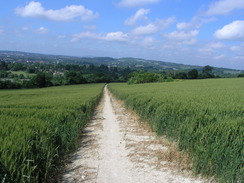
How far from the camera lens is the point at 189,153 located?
4.59 metres

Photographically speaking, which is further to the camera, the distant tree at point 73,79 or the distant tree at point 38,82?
the distant tree at point 73,79

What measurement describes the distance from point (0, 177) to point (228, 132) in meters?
4.47

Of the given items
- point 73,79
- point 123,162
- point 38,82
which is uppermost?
point 123,162

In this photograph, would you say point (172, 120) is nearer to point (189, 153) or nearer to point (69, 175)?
point (189, 153)

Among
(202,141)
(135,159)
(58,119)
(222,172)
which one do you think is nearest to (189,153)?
(202,141)

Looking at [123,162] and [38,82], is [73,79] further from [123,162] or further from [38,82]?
[123,162]

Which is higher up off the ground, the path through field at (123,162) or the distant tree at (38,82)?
the path through field at (123,162)

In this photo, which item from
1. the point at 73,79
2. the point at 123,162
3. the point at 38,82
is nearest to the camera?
the point at 123,162

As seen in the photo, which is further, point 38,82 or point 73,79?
point 73,79

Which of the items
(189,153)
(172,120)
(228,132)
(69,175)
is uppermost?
(228,132)

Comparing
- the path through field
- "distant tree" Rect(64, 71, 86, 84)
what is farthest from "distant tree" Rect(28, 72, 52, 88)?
the path through field

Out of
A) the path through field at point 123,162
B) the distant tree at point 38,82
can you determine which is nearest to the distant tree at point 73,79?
the distant tree at point 38,82

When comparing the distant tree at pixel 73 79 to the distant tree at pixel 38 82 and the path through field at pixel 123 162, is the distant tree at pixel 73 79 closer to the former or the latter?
the distant tree at pixel 38 82

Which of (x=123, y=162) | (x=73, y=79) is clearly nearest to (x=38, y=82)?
(x=73, y=79)
